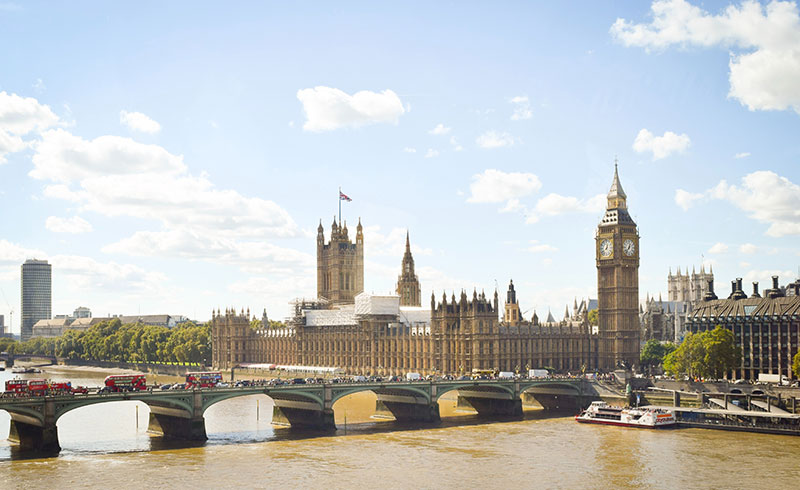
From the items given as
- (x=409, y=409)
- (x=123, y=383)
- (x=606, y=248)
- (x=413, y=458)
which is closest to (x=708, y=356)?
(x=606, y=248)

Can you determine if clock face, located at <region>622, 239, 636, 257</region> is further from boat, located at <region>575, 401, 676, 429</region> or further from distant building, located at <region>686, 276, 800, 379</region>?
boat, located at <region>575, 401, 676, 429</region>

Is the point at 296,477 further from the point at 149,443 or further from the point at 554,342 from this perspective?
the point at 554,342

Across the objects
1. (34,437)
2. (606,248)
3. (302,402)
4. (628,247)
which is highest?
(628,247)

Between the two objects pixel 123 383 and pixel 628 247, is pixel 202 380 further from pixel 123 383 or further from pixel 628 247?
pixel 628 247

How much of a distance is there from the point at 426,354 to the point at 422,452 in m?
82.5

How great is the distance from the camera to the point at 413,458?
92.4 metres

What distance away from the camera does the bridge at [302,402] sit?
92188 mm

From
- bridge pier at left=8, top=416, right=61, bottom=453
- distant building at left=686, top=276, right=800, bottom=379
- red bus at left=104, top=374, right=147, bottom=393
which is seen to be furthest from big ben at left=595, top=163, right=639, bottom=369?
bridge pier at left=8, top=416, right=61, bottom=453

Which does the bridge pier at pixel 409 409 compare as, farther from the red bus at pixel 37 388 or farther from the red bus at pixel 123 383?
the red bus at pixel 37 388

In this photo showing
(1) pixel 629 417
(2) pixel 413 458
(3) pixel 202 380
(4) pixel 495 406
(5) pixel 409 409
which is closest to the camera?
(2) pixel 413 458

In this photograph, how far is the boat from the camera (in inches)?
4547

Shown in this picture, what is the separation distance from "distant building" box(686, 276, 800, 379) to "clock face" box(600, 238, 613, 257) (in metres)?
20.8

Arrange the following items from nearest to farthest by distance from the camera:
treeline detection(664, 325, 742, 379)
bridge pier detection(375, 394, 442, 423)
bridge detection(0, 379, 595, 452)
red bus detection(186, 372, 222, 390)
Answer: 1. bridge detection(0, 379, 595, 452)
2. red bus detection(186, 372, 222, 390)
3. bridge pier detection(375, 394, 442, 423)
4. treeline detection(664, 325, 742, 379)

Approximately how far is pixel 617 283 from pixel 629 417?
6302 centimetres
